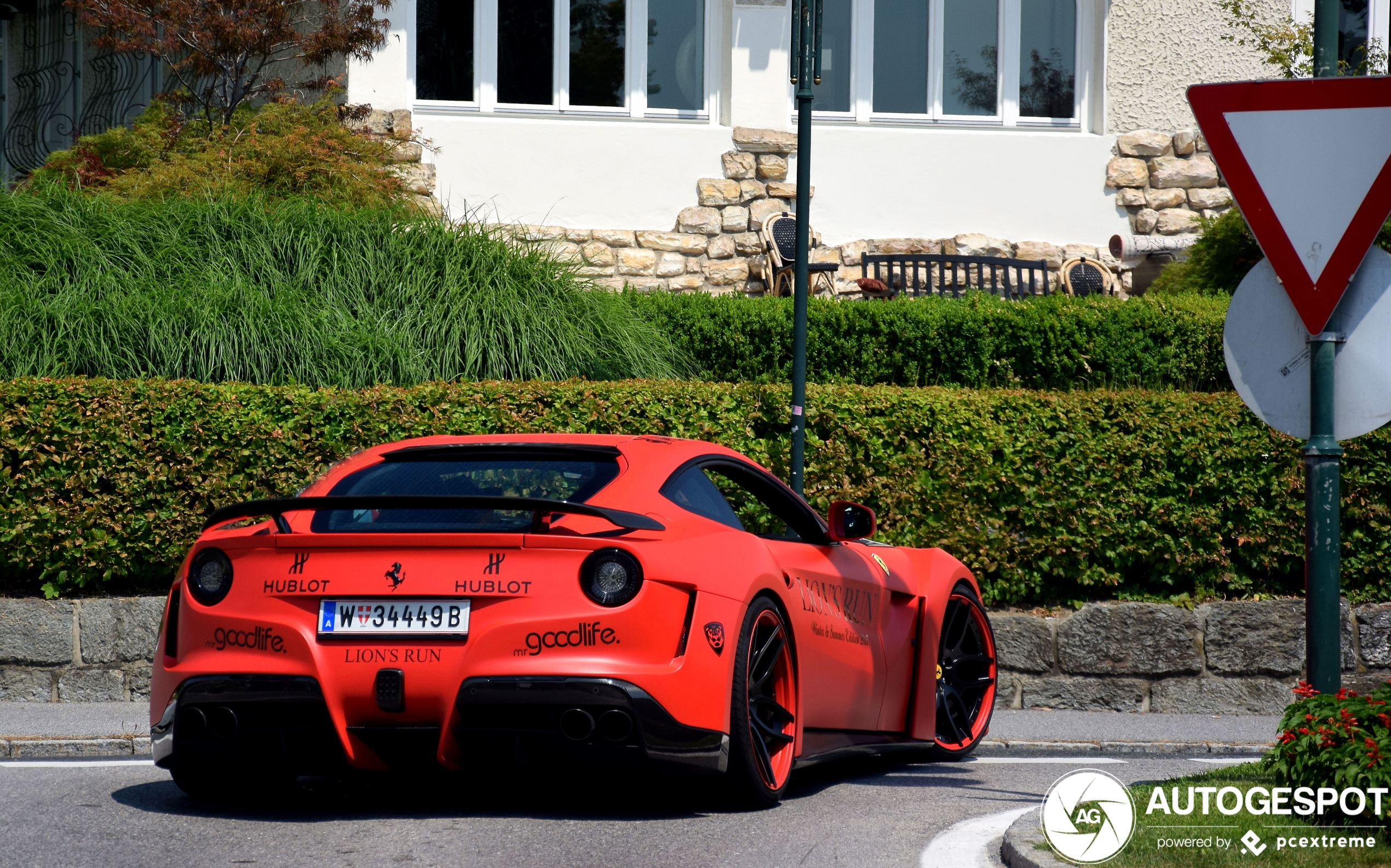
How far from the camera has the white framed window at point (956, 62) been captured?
17859 millimetres

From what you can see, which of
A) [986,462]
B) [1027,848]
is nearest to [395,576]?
[1027,848]

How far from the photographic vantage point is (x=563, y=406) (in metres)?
9.28

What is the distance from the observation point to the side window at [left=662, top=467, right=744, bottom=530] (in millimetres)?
5668

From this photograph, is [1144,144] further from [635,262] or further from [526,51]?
[526,51]

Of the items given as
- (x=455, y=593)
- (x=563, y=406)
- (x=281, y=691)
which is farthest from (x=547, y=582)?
(x=563, y=406)

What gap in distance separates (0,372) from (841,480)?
17.6 feet

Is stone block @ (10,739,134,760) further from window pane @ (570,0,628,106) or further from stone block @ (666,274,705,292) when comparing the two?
window pane @ (570,0,628,106)

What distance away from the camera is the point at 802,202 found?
924 cm

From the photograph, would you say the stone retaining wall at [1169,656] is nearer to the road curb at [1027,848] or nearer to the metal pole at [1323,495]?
the road curb at [1027,848]

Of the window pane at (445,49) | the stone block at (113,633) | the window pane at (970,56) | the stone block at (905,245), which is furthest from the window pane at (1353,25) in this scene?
the stone block at (113,633)

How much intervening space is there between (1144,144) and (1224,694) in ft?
32.3

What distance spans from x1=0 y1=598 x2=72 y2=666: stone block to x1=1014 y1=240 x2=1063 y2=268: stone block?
11.6 m

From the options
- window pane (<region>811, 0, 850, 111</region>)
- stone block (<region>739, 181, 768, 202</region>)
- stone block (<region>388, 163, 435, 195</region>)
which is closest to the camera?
stone block (<region>388, 163, 435, 195</region>)

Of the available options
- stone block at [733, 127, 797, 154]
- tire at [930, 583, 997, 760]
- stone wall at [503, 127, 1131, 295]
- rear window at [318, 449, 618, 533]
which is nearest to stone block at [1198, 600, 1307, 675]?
tire at [930, 583, 997, 760]
